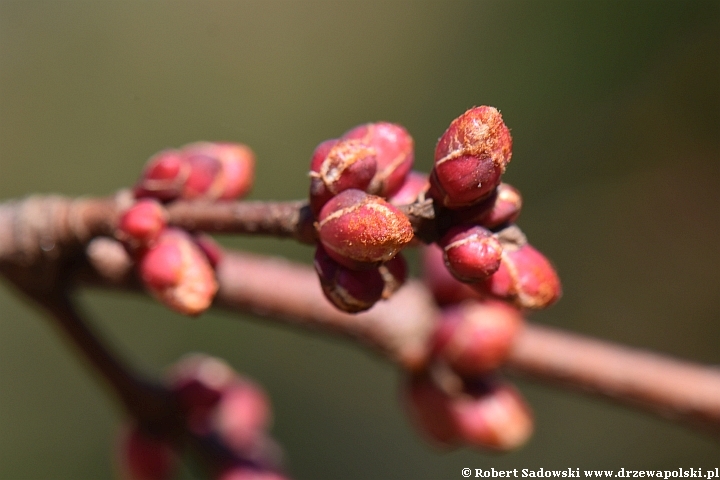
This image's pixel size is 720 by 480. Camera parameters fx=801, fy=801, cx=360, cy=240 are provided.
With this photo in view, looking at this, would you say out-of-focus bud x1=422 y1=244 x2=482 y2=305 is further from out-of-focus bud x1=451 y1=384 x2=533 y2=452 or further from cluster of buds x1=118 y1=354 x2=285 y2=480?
cluster of buds x1=118 y1=354 x2=285 y2=480

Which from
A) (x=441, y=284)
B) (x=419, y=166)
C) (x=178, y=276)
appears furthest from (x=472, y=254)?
(x=419, y=166)

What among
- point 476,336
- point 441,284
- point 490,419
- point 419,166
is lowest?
point 490,419

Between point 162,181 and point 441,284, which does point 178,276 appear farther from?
point 441,284

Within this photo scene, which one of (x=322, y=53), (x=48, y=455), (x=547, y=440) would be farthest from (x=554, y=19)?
(x=48, y=455)

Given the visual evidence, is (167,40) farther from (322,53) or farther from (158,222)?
(158,222)

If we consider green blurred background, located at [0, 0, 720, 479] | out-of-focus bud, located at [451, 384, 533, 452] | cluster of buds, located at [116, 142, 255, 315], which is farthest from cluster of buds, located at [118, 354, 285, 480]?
green blurred background, located at [0, 0, 720, 479]

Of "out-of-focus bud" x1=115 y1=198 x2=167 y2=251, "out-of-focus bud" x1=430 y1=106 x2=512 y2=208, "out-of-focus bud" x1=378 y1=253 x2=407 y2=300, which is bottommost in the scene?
"out-of-focus bud" x1=378 y1=253 x2=407 y2=300

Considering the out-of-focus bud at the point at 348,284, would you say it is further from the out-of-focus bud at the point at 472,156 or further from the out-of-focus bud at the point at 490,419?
the out-of-focus bud at the point at 490,419
